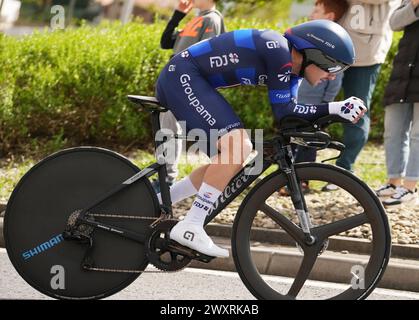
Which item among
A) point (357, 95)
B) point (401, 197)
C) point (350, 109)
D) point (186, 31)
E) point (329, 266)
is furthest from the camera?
point (357, 95)

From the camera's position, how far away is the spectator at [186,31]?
757 cm

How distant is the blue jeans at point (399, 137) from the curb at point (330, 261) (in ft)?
4.29

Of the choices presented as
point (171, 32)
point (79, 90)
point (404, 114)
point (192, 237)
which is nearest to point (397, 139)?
point (404, 114)

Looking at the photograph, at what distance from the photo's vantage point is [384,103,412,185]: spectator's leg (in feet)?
25.2

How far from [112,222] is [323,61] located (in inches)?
55.0

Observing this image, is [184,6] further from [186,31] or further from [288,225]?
[288,225]

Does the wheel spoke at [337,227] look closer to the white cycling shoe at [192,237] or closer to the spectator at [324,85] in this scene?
the white cycling shoe at [192,237]

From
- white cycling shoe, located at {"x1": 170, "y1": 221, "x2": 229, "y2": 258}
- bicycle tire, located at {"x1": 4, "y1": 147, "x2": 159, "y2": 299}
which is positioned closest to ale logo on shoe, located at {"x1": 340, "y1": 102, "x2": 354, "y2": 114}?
white cycling shoe, located at {"x1": 170, "y1": 221, "x2": 229, "y2": 258}

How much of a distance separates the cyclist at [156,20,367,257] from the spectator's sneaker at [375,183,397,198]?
8.48 feet

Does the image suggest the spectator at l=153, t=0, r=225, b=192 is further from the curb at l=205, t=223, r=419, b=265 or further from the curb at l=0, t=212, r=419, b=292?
the curb at l=0, t=212, r=419, b=292

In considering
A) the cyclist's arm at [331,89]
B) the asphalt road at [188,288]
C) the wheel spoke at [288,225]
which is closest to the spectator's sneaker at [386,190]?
the cyclist's arm at [331,89]

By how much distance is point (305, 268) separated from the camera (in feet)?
16.9
